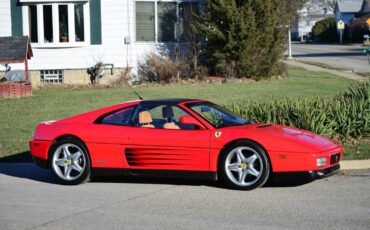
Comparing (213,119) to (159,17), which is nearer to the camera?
(213,119)

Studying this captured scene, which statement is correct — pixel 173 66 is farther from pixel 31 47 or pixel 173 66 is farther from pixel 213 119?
pixel 213 119

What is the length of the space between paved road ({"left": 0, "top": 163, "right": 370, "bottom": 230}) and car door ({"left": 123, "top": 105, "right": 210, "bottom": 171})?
364mm

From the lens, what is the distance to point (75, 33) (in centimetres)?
2416

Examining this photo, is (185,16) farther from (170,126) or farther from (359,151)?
(170,126)

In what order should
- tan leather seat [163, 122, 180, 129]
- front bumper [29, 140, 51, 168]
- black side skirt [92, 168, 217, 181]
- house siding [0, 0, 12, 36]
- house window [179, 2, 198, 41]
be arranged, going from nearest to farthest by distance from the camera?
black side skirt [92, 168, 217, 181] < tan leather seat [163, 122, 180, 129] < front bumper [29, 140, 51, 168] < house siding [0, 0, 12, 36] < house window [179, 2, 198, 41]

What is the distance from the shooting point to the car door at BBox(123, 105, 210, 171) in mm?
8391

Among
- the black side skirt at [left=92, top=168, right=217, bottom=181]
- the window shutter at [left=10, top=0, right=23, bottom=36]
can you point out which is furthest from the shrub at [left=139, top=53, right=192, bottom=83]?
the black side skirt at [left=92, top=168, right=217, bottom=181]

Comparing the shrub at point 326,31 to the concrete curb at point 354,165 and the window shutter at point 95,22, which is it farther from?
the concrete curb at point 354,165

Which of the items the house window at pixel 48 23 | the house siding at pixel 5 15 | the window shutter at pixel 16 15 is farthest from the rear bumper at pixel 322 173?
the house siding at pixel 5 15

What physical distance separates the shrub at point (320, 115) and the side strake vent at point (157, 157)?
332 centimetres

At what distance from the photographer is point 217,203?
7.66 metres

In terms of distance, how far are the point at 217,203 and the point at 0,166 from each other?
4821 mm

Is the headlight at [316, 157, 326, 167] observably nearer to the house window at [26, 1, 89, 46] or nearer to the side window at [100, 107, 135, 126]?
the side window at [100, 107, 135, 126]

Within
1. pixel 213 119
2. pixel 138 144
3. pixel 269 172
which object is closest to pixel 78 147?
pixel 138 144
